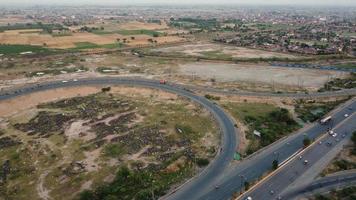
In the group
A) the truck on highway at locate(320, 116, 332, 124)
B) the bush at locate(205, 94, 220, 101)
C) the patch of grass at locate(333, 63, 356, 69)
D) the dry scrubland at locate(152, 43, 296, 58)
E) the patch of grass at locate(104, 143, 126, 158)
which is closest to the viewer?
the patch of grass at locate(104, 143, 126, 158)

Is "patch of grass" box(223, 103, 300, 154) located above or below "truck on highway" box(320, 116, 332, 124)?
below

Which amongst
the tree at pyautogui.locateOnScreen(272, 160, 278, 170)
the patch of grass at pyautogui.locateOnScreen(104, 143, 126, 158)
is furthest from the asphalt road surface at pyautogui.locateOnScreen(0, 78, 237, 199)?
the patch of grass at pyautogui.locateOnScreen(104, 143, 126, 158)

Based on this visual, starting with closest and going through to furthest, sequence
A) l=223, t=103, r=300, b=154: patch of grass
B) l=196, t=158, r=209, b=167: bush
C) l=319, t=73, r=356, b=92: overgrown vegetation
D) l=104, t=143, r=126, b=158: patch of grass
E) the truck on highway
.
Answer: l=196, t=158, r=209, b=167: bush → l=104, t=143, r=126, b=158: patch of grass → l=223, t=103, r=300, b=154: patch of grass → the truck on highway → l=319, t=73, r=356, b=92: overgrown vegetation

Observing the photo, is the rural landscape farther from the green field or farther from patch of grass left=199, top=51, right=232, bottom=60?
the green field

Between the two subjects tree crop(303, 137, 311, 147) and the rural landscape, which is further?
tree crop(303, 137, 311, 147)

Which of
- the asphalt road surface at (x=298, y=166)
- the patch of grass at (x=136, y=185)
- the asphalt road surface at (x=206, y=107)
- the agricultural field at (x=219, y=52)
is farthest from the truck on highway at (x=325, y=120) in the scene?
the agricultural field at (x=219, y=52)

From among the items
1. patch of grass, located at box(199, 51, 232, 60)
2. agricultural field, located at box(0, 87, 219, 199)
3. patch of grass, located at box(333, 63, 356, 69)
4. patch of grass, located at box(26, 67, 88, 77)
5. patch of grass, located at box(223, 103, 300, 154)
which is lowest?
agricultural field, located at box(0, 87, 219, 199)

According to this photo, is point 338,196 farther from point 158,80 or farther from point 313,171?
point 158,80
